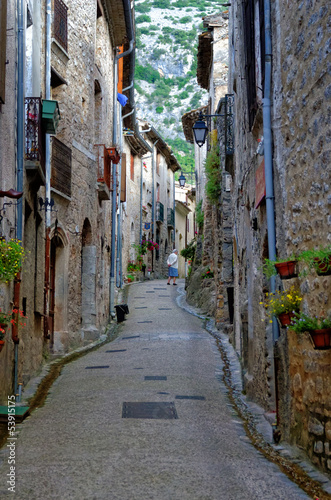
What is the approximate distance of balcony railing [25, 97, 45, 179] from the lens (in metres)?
9.19

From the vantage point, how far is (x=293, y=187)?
6035mm

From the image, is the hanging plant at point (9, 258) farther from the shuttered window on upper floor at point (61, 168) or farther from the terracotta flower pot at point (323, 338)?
the shuttered window on upper floor at point (61, 168)

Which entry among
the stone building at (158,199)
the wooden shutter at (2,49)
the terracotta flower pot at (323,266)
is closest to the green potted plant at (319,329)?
the terracotta flower pot at (323,266)

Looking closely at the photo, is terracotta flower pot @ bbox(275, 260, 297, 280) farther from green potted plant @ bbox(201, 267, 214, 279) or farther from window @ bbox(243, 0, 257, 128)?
green potted plant @ bbox(201, 267, 214, 279)

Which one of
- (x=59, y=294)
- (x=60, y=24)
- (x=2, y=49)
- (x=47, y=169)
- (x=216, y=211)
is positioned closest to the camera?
(x=2, y=49)

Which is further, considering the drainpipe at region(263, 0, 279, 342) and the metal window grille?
the metal window grille

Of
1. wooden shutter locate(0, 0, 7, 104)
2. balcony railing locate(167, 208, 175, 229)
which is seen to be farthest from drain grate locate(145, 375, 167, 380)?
balcony railing locate(167, 208, 175, 229)

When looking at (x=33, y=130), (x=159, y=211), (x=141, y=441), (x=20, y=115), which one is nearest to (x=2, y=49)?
(x=20, y=115)

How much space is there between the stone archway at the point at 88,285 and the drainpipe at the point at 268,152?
8.07 meters

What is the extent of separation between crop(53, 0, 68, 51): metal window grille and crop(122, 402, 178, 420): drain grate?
25.0ft

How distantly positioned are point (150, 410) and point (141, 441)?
1.34 m

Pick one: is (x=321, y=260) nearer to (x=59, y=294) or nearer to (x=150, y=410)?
(x=150, y=410)

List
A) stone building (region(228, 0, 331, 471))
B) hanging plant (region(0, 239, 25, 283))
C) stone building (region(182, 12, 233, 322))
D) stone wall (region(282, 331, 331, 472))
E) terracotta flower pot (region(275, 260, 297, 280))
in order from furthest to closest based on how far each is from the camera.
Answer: stone building (region(182, 12, 233, 322)) → hanging plant (region(0, 239, 25, 283)) → terracotta flower pot (region(275, 260, 297, 280)) → stone building (region(228, 0, 331, 471)) → stone wall (region(282, 331, 331, 472))

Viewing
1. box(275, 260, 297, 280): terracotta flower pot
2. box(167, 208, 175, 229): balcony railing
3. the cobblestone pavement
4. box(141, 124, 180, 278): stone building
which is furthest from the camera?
box(167, 208, 175, 229): balcony railing
